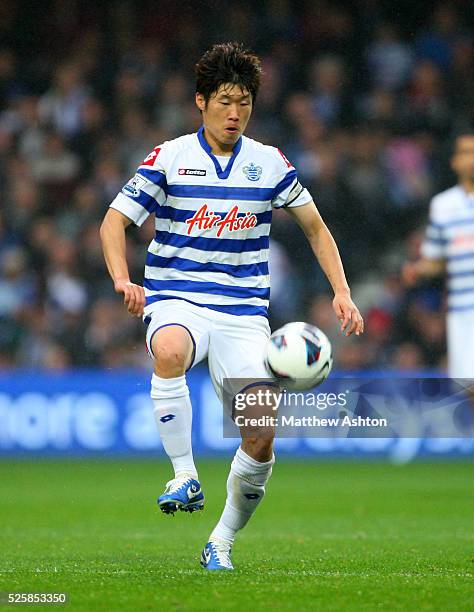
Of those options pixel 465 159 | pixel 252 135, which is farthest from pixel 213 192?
pixel 252 135

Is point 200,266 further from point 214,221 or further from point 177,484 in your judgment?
point 177,484

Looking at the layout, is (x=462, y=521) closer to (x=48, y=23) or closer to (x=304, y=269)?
(x=304, y=269)

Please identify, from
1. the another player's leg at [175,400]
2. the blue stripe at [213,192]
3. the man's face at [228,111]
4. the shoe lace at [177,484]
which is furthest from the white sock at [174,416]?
the man's face at [228,111]

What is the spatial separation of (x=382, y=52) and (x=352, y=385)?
5263 mm

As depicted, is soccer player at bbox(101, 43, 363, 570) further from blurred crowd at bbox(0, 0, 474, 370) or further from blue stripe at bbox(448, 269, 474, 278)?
blurred crowd at bbox(0, 0, 474, 370)

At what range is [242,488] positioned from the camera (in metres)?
5.88

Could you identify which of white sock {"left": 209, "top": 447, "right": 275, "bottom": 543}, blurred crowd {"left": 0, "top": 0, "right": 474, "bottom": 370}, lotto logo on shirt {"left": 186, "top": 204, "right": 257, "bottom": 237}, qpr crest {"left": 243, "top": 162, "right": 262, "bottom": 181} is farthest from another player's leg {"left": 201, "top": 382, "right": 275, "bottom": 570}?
blurred crowd {"left": 0, "top": 0, "right": 474, "bottom": 370}

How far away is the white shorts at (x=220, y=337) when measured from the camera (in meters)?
5.77

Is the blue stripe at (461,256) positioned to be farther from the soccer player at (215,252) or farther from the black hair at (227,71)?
the black hair at (227,71)

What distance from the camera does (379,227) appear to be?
49.1ft

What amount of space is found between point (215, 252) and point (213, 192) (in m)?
0.28

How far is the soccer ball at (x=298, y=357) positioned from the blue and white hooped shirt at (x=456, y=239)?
11.2ft

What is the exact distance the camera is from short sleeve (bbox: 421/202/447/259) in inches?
352

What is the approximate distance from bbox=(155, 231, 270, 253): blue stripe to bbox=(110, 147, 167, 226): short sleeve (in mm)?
145
